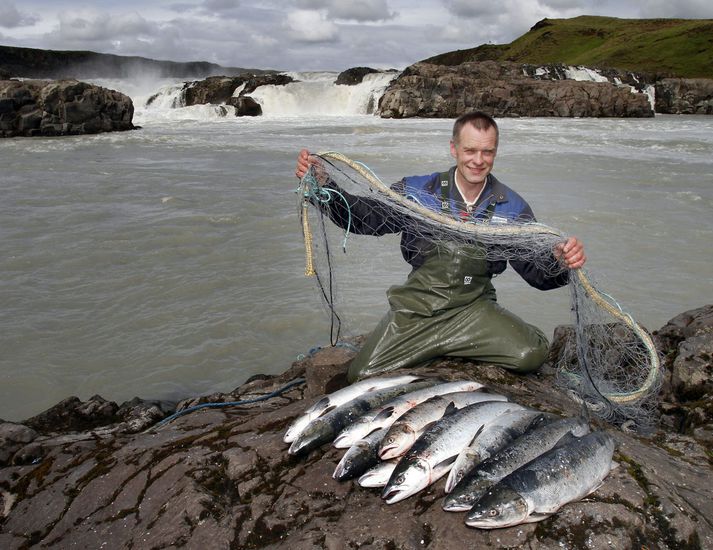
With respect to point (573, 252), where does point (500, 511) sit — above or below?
below

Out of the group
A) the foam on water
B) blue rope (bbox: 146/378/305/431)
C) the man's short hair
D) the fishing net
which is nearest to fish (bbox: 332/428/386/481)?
the fishing net

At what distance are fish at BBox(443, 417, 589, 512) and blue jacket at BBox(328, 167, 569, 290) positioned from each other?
5.08ft

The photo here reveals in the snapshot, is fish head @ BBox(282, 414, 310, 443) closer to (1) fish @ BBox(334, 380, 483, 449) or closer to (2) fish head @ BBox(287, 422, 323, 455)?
(2) fish head @ BBox(287, 422, 323, 455)

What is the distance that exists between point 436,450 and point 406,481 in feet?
0.83

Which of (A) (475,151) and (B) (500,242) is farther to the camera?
(A) (475,151)

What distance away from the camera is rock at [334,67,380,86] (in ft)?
170

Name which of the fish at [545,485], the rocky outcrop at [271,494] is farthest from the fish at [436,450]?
the fish at [545,485]

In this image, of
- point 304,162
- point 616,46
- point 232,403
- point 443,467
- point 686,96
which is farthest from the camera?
point 616,46

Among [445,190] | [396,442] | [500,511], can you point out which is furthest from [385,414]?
[445,190]

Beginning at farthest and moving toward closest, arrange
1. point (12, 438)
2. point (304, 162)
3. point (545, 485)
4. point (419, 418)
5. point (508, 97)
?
point (508, 97) → point (12, 438) → point (304, 162) → point (419, 418) → point (545, 485)

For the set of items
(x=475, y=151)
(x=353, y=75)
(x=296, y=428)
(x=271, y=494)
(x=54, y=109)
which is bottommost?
(x=271, y=494)

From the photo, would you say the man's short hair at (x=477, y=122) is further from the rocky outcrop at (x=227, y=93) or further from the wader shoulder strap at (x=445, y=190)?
the rocky outcrop at (x=227, y=93)

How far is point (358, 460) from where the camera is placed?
3.34m

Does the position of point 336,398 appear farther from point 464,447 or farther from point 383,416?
point 464,447
